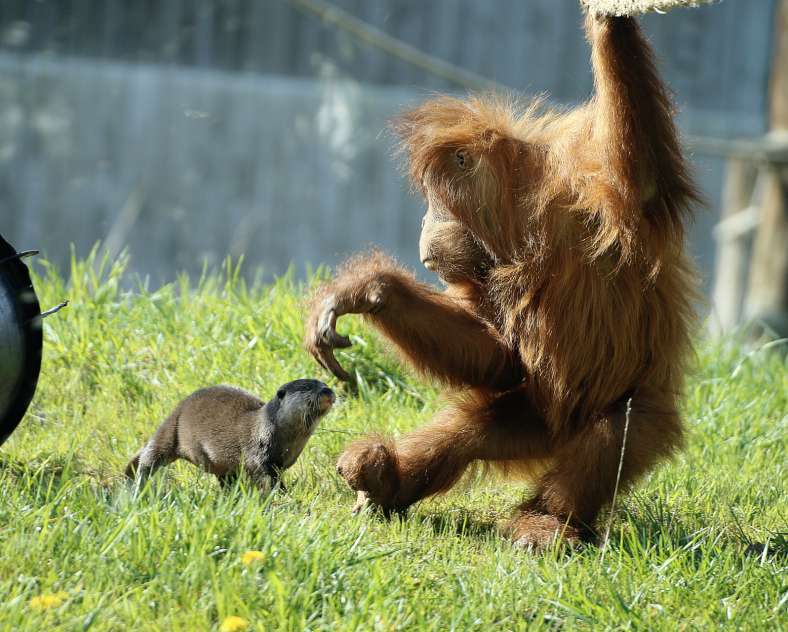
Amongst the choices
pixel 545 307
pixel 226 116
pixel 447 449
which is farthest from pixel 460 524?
pixel 226 116

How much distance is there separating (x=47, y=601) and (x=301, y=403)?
1.41 meters

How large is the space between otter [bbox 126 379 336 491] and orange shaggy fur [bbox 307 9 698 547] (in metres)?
0.20

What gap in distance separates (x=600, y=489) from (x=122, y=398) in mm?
2051

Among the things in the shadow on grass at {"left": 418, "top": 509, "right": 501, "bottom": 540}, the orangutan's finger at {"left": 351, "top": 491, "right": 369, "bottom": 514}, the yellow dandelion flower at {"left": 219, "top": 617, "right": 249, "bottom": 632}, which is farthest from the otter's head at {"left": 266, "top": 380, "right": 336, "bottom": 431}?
the yellow dandelion flower at {"left": 219, "top": 617, "right": 249, "bottom": 632}

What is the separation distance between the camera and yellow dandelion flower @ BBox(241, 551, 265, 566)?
9.58 ft

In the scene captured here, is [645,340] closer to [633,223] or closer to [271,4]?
[633,223]

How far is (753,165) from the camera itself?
1084 cm

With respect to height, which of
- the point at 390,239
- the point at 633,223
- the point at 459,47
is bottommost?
the point at 390,239

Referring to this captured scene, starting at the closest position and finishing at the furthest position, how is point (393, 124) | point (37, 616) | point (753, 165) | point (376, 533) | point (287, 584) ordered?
point (37, 616) < point (287, 584) < point (376, 533) < point (393, 124) < point (753, 165)

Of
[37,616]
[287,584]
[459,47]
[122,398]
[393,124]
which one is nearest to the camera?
[37,616]

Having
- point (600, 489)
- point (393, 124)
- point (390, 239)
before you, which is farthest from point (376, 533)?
point (390, 239)

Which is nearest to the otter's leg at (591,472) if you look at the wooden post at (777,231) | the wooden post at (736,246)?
the wooden post at (777,231)

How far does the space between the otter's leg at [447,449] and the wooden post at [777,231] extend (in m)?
4.14

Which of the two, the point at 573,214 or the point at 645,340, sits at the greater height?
the point at 573,214
